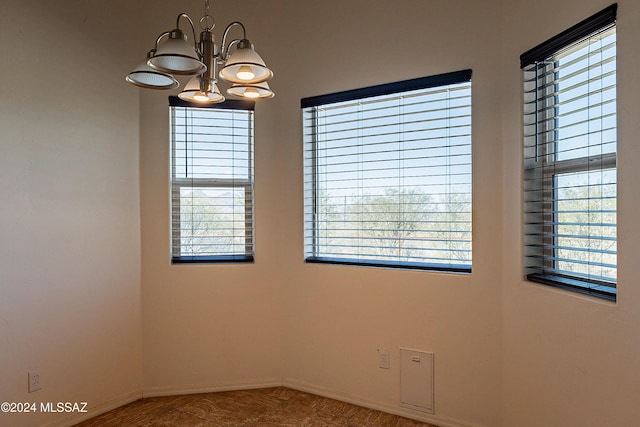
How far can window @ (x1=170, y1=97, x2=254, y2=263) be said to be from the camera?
3316mm

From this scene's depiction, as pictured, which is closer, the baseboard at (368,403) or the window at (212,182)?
the baseboard at (368,403)

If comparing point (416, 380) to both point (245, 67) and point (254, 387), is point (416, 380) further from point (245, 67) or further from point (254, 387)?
point (245, 67)

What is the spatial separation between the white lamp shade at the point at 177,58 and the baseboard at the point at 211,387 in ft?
8.39

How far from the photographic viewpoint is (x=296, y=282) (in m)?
3.32

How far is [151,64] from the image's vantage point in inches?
61.7

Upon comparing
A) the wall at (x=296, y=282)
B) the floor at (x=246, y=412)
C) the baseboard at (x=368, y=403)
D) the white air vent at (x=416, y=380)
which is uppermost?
the wall at (x=296, y=282)

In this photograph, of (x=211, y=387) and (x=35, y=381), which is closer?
(x=35, y=381)

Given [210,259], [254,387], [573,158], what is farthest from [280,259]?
[573,158]

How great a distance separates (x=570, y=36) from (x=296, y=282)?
7.64 feet

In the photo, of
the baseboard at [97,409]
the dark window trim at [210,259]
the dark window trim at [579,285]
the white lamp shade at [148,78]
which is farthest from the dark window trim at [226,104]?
the dark window trim at [579,285]

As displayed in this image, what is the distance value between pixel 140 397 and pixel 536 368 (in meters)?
2.73

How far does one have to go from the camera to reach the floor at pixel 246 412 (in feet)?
9.27

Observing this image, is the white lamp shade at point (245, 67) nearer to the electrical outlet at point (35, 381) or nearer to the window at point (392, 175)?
the window at point (392, 175)

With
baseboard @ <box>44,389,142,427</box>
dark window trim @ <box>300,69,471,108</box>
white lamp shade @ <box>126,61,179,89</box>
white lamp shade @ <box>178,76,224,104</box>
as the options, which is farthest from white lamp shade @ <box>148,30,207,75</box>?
baseboard @ <box>44,389,142,427</box>
